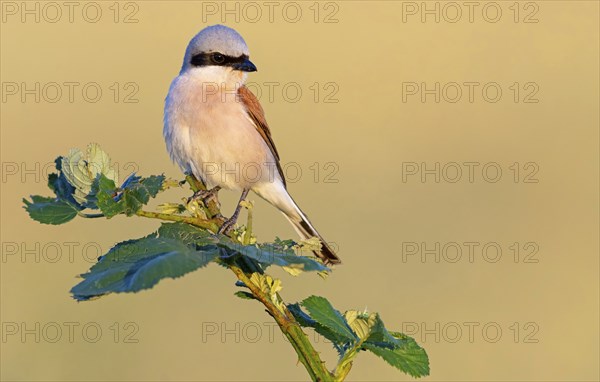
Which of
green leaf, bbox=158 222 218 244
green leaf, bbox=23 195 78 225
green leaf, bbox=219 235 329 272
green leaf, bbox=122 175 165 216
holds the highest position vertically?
green leaf, bbox=122 175 165 216

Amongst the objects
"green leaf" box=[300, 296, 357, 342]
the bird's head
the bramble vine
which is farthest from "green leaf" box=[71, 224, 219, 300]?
the bird's head

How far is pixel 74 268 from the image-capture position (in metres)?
5.57

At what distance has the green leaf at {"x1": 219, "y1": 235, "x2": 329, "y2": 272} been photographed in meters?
1.35

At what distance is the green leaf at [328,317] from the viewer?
1.49 meters

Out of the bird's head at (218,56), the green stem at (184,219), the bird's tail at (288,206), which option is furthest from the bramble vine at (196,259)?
the bird's tail at (288,206)

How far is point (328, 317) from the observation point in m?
1.51

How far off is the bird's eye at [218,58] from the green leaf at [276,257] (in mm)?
3049

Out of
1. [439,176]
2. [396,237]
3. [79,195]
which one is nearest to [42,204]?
[79,195]

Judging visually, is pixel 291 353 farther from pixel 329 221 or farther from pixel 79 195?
pixel 79 195

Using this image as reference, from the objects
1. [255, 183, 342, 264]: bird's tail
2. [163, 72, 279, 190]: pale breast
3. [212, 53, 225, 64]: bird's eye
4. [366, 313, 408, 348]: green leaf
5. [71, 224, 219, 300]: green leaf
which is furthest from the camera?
[255, 183, 342, 264]: bird's tail

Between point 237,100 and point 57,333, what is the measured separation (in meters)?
1.94

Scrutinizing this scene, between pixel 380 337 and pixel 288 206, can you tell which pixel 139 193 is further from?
pixel 288 206

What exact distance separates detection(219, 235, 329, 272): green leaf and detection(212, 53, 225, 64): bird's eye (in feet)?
10.0

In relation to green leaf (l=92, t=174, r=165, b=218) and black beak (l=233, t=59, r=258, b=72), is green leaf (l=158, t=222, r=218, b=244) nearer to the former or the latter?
green leaf (l=92, t=174, r=165, b=218)
